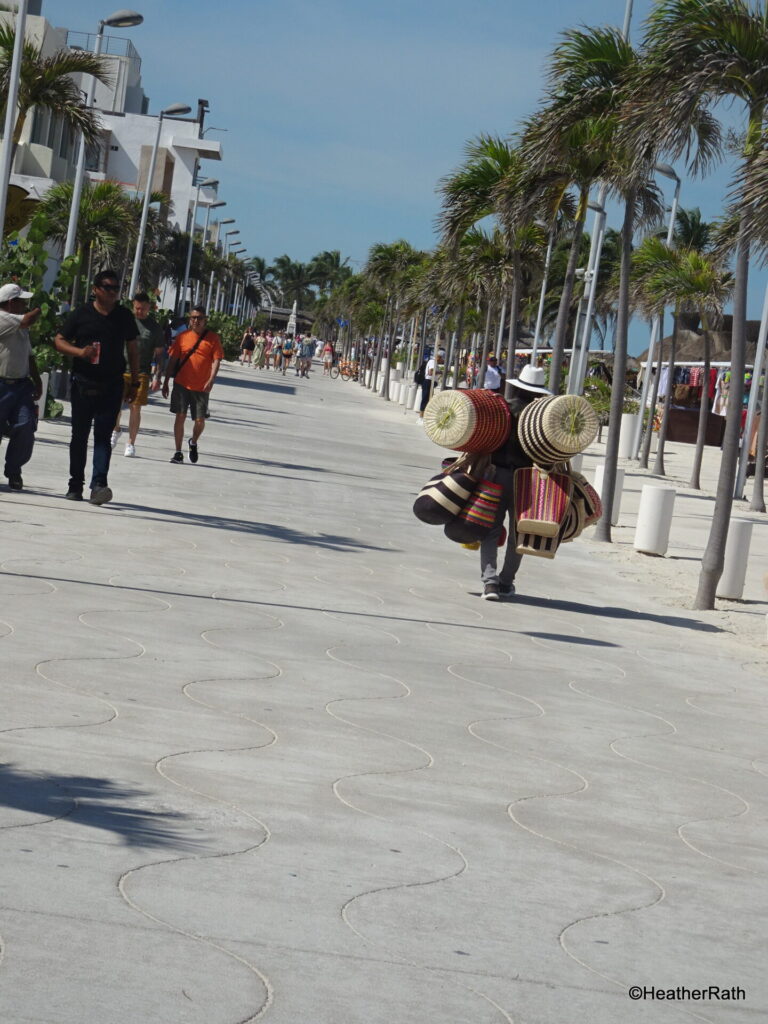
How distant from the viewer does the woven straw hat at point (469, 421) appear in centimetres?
1017

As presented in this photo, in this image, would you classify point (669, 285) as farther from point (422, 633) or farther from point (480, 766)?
point (480, 766)

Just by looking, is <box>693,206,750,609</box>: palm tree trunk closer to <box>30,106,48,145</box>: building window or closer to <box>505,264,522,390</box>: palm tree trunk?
<box>505,264,522,390</box>: palm tree trunk

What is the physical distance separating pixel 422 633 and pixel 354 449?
19137 millimetres

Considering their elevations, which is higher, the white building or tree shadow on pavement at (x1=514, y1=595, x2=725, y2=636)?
the white building

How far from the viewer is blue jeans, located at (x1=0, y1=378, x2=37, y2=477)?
12180mm

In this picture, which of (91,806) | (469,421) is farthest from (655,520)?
(91,806)

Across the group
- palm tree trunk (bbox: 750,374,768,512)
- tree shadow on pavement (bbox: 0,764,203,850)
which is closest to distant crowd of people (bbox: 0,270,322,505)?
tree shadow on pavement (bbox: 0,764,203,850)

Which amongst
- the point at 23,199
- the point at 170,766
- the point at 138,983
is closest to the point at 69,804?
the point at 170,766

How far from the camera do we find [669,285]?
2962 cm

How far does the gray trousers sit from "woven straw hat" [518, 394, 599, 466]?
1.03ft

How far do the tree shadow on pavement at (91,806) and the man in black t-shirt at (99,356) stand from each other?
7.72m

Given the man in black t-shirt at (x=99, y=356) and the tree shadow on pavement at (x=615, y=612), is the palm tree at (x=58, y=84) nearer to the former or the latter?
the man in black t-shirt at (x=99, y=356)

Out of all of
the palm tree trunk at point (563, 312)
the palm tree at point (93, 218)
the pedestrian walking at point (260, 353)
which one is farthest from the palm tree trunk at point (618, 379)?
the pedestrian walking at point (260, 353)

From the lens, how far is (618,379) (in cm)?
1730
